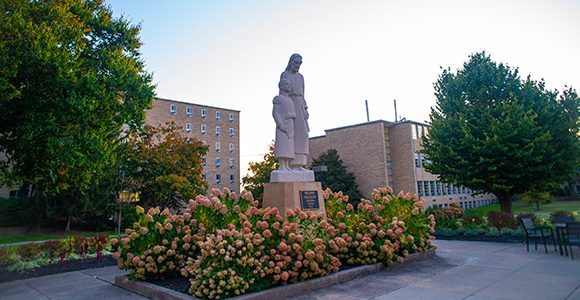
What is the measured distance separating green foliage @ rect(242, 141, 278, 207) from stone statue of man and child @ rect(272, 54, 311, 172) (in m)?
30.3

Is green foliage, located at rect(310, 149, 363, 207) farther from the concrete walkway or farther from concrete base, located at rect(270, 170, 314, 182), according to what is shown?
concrete base, located at rect(270, 170, 314, 182)

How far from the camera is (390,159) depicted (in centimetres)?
3894

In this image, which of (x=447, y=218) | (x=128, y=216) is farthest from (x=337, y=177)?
(x=447, y=218)

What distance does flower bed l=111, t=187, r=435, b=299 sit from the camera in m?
5.36

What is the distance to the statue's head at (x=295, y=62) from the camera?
9.21 metres

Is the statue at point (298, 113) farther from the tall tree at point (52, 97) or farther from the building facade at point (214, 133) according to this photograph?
the building facade at point (214, 133)

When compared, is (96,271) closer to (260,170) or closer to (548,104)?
(548,104)

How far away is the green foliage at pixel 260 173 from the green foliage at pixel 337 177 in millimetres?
5720

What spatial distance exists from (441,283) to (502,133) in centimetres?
1198

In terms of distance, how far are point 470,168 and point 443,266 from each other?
33.6 feet

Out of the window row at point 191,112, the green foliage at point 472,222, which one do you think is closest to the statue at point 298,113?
the green foliage at point 472,222

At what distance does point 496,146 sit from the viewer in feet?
50.1

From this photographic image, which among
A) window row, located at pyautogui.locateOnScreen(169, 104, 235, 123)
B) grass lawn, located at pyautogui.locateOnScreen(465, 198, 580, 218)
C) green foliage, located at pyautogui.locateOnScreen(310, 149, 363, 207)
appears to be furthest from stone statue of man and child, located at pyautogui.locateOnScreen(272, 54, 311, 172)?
window row, located at pyautogui.locateOnScreen(169, 104, 235, 123)

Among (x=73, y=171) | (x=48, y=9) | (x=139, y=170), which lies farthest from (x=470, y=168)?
(x=139, y=170)
